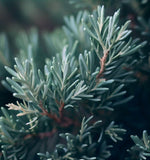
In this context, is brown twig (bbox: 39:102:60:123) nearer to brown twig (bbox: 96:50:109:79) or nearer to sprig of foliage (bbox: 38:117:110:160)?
sprig of foliage (bbox: 38:117:110:160)

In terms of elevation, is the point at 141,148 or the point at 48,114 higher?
the point at 48,114

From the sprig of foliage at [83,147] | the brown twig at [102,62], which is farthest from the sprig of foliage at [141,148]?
the brown twig at [102,62]

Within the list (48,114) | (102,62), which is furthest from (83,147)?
(102,62)

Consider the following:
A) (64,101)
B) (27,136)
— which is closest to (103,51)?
(64,101)

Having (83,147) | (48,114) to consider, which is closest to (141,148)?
(83,147)

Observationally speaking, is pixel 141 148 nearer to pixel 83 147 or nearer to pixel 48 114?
pixel 83 147

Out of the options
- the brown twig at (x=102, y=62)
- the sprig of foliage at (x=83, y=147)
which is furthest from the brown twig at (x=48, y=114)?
the brown twig at (x=102, y=62)

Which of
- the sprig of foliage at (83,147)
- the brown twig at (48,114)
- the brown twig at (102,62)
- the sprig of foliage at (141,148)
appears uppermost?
the brown twig at (102,62)

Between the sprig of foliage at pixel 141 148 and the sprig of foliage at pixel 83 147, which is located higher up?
the sprig of foliage at pixel 83 147

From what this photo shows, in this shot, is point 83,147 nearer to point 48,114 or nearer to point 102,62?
point 48,114

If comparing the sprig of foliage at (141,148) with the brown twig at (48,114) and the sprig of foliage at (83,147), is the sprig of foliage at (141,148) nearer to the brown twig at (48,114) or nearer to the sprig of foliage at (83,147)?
the sprig of foliage at (83,147)

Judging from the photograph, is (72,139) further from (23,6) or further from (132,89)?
(23,6)
